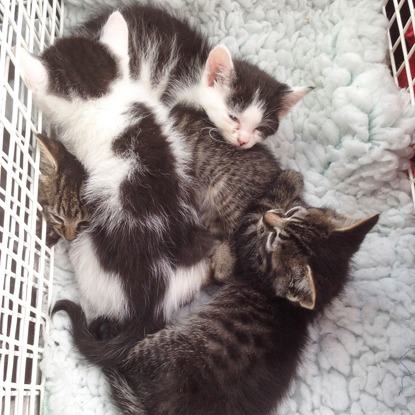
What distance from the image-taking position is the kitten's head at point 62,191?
1.46 meters

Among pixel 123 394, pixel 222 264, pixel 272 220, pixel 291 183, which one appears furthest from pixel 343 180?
pixel 123 394

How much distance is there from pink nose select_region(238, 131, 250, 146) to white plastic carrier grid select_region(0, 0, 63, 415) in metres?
0.72

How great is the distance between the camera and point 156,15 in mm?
1887

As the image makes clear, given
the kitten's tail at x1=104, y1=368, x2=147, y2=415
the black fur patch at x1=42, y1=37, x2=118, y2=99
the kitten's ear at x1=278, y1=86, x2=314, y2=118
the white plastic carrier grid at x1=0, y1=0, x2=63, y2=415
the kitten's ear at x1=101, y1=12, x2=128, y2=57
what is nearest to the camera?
the white plastic carrier grid at x1=0, y1=0, x2=63, y2=415

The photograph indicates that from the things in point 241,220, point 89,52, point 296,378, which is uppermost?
point 89,52

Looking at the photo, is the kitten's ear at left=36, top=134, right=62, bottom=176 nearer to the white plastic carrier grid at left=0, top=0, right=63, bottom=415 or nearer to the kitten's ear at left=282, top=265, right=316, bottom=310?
the white plastic carrier grid at left=0, top=0, right=63, bottom=415

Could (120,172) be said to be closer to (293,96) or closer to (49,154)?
(49,154)

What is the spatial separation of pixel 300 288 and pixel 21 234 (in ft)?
2.86

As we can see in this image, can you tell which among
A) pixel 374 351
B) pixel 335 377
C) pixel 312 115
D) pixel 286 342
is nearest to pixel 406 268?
pixel 374 351

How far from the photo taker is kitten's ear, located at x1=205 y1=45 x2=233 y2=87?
163cm

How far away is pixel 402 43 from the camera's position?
1.68m

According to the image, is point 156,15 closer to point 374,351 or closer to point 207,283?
point 207,283

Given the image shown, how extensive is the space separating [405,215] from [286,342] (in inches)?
28.8

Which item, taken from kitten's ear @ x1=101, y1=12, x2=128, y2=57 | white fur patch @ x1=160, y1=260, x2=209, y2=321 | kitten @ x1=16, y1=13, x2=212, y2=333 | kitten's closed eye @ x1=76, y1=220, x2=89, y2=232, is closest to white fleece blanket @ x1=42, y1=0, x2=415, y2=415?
kitten's closed eye @ x1=76, y1=220, x2=89, y2=232
